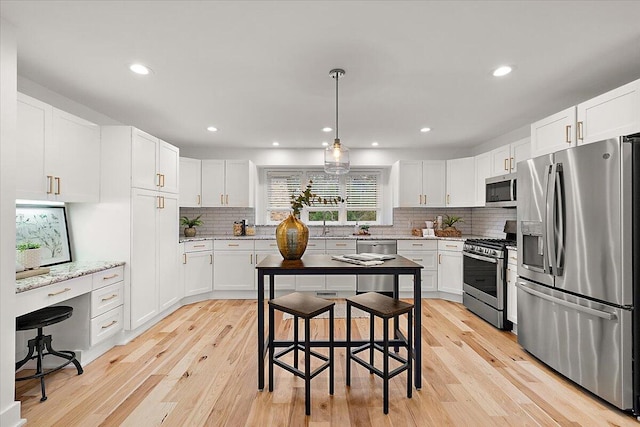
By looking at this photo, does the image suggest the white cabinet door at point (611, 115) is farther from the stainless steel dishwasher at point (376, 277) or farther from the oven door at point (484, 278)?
the stainless steel dishwasher at point (376, 277)

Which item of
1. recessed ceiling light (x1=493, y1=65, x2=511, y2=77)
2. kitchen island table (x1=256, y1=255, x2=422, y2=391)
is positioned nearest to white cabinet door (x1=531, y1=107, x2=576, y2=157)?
recessed ceiling light (x1=493, y1=65, x2=511, y2=77)

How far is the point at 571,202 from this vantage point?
2463 millimetres

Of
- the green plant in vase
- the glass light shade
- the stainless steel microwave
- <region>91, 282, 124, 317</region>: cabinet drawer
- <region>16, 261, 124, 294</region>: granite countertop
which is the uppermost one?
A: the glass light shade

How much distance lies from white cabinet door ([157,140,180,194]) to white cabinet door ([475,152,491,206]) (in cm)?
424

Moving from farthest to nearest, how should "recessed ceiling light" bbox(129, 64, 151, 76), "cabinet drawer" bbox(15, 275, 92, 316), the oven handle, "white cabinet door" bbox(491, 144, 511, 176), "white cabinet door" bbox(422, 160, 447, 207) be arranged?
1. "white cabinet door" bbox(422, 160, 447, 207)
2. "white cabinet door" bbox(491, 144, 511, 176)
3. the oven handle
4. "recessed ceiling light" bbox(129, 64, 151, 76)
5. "cabinet drawer" bbox(15, 275, 92, 316)

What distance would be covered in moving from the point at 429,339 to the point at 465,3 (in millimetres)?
2930

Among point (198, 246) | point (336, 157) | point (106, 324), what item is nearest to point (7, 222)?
point (106, 324)

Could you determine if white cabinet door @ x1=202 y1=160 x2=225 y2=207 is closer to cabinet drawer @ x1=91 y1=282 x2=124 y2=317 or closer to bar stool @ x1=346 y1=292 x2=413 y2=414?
cabinet drawer @ x1=91 y1=282 x2=124 y2=317

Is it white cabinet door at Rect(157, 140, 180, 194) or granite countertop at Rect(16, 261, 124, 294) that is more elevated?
white cabinet door at Rect(157, 140, 180, 194)

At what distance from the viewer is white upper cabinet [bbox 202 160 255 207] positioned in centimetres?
523

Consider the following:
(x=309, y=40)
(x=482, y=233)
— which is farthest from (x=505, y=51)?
(x=482, y=233)

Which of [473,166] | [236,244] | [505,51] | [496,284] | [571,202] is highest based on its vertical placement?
[505,51]

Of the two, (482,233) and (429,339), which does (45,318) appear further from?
(482,233)

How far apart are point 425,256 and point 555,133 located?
101 inches
